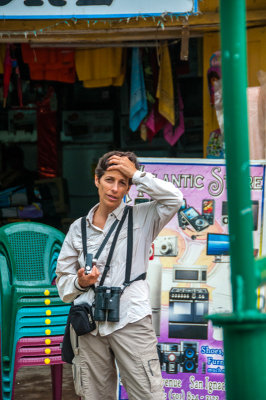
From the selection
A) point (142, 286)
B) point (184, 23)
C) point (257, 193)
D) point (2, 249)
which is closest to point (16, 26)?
point (184, 23)

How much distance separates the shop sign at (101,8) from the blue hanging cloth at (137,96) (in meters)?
1.54

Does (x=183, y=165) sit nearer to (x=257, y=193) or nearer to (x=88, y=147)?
(x=257, y=193)

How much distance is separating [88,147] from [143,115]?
2.39 m

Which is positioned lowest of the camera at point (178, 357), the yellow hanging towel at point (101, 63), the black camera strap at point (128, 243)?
the camera at point (178, 357)

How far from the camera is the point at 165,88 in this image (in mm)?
6438

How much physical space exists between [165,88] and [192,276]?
7.70 feet

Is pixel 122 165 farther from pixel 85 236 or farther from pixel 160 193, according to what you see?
pixel 85 236

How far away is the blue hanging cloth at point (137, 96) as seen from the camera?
636cm

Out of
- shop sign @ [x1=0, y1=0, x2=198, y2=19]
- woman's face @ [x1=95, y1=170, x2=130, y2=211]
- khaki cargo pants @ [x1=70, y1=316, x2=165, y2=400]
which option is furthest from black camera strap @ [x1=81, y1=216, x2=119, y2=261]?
shop sign @ [x1=0, y1=0, x2=198, y2=19]

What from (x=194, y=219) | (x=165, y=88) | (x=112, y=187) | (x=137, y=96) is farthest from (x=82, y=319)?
(x=165, y=88)

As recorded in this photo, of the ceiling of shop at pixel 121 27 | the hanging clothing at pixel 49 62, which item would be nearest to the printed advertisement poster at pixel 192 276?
the ceiling of shop at pixel 121 27

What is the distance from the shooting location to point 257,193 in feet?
15.4

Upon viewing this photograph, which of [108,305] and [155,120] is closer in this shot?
[108,305]

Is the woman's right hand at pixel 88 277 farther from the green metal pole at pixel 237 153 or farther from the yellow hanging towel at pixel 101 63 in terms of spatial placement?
the yellow hanging towel at pixel 101 63
